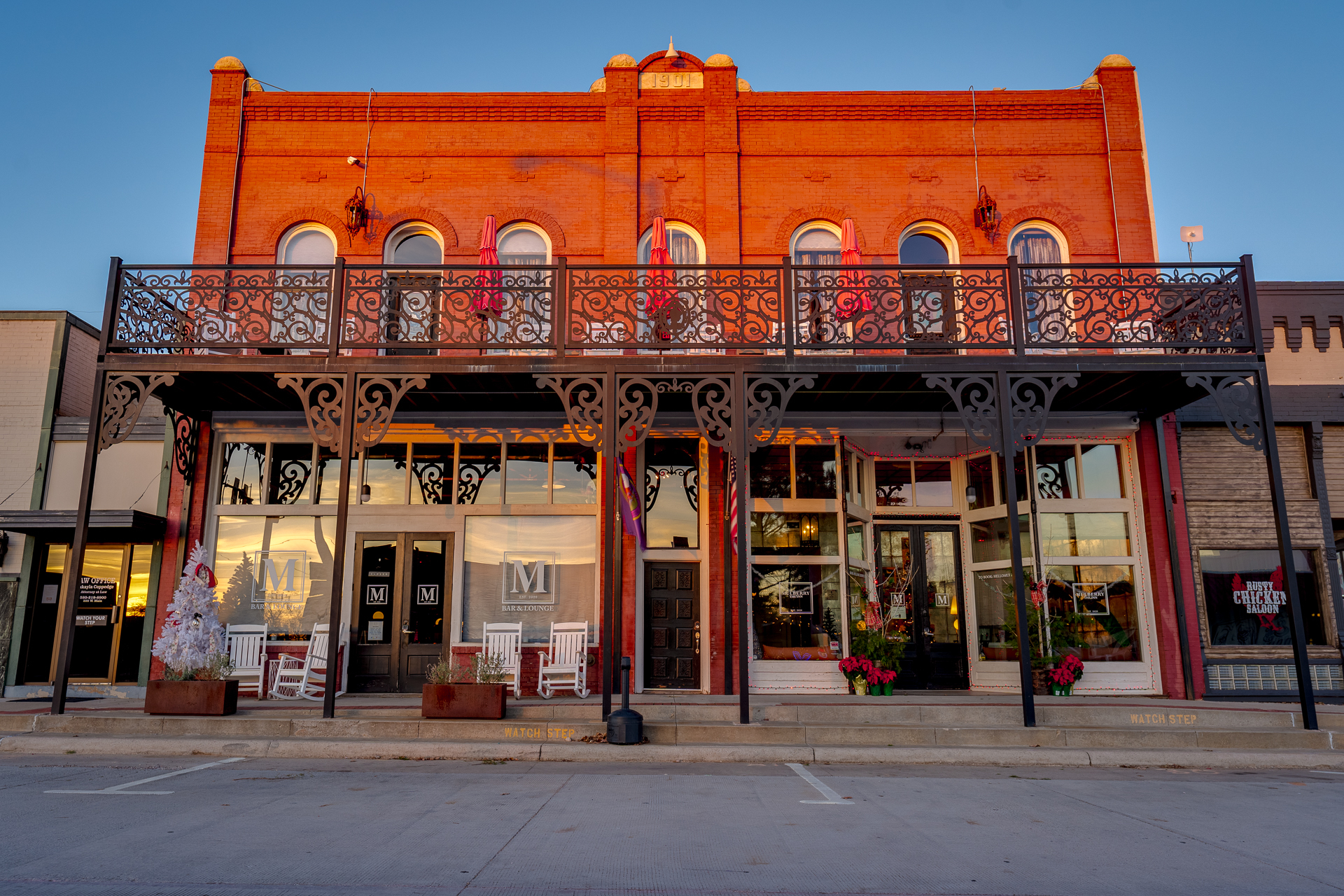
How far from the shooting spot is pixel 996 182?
1287 centimetres

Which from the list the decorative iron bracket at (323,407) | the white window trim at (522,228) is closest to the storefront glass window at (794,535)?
the white window trim at (522,228)

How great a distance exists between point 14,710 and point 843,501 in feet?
31.7

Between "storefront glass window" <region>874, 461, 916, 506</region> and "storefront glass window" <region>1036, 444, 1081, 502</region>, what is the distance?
164cm

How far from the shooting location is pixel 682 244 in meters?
12.8

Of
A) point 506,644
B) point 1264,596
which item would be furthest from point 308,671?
point 1264,596

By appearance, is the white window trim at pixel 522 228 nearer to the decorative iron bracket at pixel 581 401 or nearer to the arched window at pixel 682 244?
the arched window at pixel 682 244

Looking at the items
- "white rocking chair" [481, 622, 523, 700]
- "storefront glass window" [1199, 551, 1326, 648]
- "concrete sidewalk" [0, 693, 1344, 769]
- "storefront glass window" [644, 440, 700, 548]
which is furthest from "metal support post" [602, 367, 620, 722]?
"storefront glass window" [1199, 551, 1326, 648]

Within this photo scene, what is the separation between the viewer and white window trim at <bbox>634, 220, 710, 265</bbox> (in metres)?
12.5

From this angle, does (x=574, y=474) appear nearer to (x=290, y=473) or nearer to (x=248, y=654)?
(x=290, y=473)

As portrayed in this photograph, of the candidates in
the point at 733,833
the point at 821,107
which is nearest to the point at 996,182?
the point at 821,107

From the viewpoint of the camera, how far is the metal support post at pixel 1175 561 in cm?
1098

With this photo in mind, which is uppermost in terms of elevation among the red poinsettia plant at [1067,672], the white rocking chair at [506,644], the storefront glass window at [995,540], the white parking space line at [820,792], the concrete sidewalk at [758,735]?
the storefront glass window at [995,540]

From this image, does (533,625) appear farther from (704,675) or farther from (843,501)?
(843,501)

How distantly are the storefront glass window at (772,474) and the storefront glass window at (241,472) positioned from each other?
649 cm
